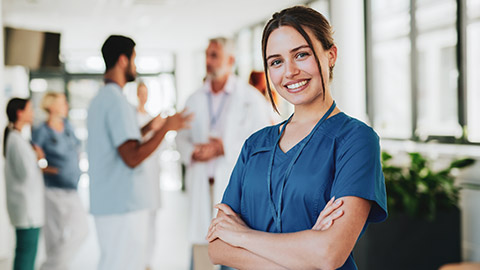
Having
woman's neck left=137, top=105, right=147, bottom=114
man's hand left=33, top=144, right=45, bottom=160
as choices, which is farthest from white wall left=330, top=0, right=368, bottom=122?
man's hand left=33, top=144, right=45, bottom=160

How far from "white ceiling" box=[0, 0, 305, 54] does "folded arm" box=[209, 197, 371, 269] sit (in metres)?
6.45

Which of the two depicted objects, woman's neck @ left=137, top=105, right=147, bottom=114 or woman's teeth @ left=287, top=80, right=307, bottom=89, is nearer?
woman's teeth @ left=287, top=80, right=307, bottom=89

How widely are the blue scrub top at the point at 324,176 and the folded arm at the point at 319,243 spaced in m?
0.04

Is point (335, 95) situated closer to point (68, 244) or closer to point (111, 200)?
point (68, 244)

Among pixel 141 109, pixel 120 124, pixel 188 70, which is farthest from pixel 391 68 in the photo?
pixel 188 70

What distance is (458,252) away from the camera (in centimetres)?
371

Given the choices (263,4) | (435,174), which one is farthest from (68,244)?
(263,4)

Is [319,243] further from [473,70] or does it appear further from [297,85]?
[473,70]

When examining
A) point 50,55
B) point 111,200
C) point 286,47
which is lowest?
point 111,200

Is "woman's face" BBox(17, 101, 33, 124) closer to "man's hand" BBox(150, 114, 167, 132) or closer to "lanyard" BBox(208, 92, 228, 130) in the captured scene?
→ "man's hand" BBox(150, 114, 167, 132)

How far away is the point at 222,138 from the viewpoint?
10.2ft

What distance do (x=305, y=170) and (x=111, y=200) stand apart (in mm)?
1580

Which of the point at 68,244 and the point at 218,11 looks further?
the point at 218,11

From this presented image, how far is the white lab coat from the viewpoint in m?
3.02
